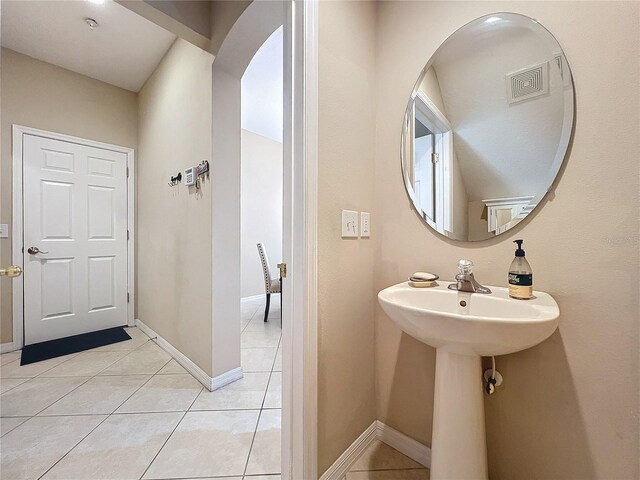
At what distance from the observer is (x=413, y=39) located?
4.10 ft

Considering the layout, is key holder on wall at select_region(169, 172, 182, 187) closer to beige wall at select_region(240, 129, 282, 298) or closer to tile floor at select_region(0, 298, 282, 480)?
tile floor at select_region(0, 298, 282, 480)

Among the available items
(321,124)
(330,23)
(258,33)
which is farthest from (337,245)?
(258,33)

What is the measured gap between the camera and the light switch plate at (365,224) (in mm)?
1273

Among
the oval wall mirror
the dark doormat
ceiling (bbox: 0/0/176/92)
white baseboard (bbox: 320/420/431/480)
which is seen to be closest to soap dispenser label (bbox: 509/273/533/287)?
the oval wall mirror

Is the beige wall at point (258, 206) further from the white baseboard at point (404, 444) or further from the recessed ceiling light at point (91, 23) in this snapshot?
the white baseboard at point (404, 444)

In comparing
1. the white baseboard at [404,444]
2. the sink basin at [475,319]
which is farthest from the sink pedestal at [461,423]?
the white baseboard at [404,444]

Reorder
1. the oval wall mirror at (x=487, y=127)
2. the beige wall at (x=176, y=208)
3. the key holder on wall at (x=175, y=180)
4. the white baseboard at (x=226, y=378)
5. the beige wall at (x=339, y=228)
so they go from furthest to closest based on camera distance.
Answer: the key holder on wall at (x=175, y=180), the beige wall at (x=176, y=208), the white baseboard at (x=226, y=378), the beige wall at (x=339, y=228), the oval wall mirror at (x=487, y=127)

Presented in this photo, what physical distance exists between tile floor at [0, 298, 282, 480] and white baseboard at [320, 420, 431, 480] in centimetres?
28

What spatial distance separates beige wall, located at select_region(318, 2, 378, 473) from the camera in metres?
1.08

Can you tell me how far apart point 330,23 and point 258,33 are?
31.6 inches

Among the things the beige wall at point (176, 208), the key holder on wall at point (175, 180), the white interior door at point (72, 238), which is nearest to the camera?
the beige wall at point (176, 208)

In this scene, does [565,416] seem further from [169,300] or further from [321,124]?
[169,300]

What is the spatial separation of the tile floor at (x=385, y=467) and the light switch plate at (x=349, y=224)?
1.07 metres

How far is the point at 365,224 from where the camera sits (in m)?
1.29
